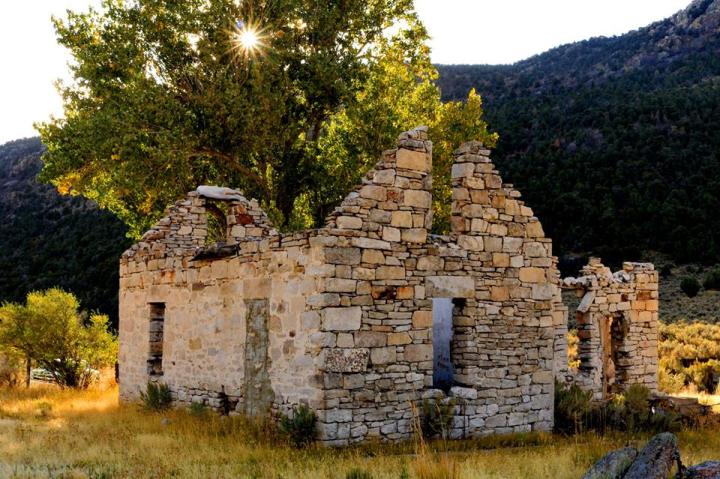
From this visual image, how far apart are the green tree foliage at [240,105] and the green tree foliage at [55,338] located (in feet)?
10.6

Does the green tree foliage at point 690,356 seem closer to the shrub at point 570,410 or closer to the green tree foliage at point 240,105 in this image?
the shrub at point 570,410

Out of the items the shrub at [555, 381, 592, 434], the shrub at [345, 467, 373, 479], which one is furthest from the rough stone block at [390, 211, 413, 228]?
the shrub at [555, 381, 592, 434]

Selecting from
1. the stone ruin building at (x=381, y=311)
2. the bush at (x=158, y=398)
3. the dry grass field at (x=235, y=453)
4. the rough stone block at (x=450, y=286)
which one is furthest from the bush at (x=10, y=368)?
the rough stone block at (x=450, y=286)

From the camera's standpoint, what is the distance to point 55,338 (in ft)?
62.9

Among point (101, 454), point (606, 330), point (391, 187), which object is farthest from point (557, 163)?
point (101, 454)

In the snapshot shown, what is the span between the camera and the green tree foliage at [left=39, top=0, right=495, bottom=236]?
18.1 m

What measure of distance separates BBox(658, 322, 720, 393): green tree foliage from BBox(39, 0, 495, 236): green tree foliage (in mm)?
8359

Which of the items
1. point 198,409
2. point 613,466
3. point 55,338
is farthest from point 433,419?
point 55,338

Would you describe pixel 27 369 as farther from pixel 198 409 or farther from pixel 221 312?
pixel 221 312

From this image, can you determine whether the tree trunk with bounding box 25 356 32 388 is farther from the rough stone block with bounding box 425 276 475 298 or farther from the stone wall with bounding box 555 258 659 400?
the stone wall with bounding box 555 258 659 400

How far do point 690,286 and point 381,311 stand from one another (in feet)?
84.1

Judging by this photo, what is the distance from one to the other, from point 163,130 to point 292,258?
29.5 feet

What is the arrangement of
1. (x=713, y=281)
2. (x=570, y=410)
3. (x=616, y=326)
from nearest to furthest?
(x=570, y=410)
(x=616, y=326)
(x=713, y=281)

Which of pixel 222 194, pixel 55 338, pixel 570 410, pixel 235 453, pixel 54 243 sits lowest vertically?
pixel 235 453
